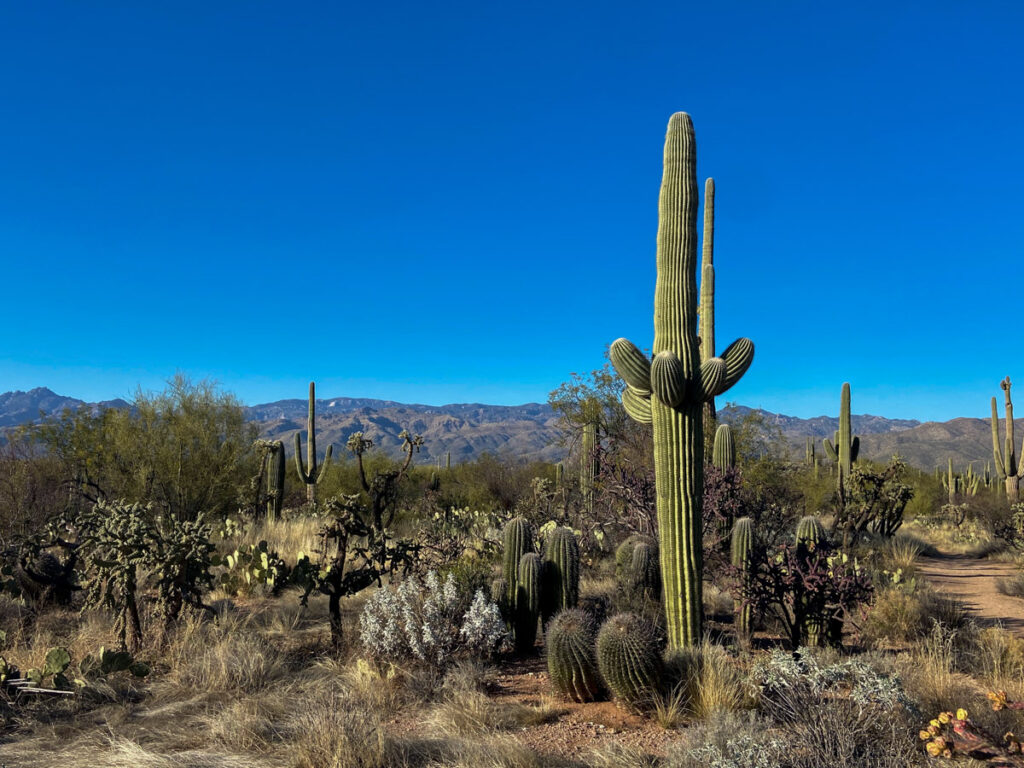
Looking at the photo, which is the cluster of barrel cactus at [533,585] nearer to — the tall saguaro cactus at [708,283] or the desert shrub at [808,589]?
the desert shrub at [808,589]

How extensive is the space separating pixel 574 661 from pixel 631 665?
1.64 ft

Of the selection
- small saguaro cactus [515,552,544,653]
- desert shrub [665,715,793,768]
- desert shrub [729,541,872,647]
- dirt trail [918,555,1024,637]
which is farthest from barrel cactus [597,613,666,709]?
dirt trail [918,555,1024,637]

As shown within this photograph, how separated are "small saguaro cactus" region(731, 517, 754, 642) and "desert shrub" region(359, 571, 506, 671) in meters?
2.43

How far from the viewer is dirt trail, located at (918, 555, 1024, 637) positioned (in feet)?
29.4

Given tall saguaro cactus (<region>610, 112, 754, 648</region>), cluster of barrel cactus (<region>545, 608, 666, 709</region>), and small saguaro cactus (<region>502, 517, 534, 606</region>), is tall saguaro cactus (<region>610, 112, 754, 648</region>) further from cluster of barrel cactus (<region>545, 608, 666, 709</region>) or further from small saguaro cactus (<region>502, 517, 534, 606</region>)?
small saguaro cactus (<region>502, 517, 534, 606</region>)

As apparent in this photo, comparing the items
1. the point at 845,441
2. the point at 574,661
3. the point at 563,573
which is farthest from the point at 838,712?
the point at 845,441

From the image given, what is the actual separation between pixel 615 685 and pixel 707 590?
476 cm

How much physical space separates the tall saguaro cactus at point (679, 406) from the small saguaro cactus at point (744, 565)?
1008mm

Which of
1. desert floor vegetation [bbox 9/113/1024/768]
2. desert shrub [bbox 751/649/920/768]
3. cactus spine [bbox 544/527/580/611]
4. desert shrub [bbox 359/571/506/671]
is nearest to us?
desert shrub [bbox 751/649/920/768]

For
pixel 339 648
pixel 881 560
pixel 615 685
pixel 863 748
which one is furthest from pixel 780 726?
pixel 881 560

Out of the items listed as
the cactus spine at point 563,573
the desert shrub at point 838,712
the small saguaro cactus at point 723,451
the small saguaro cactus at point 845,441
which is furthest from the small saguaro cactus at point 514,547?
the small saguaro cactus at point 845,441

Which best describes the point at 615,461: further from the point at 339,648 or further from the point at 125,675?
the point at 125,675

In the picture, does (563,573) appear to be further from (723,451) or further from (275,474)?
(275,474)

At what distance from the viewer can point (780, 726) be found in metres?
4.59
